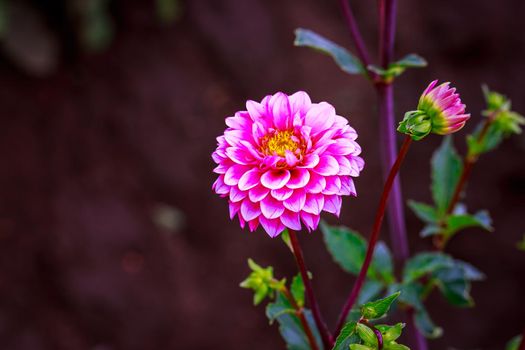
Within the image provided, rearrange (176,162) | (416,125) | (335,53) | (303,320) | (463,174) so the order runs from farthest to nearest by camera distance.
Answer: (176,162) → (463,174) → (335,53) → (303,320) → (416,125)

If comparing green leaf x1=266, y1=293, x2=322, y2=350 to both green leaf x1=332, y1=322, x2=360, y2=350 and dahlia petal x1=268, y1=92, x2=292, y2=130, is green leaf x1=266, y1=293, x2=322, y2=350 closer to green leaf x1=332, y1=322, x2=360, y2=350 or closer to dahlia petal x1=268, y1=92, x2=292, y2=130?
green leaf x1=332, y1=322, x2=360, y2=350

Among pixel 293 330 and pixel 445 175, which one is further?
pixel 445 175

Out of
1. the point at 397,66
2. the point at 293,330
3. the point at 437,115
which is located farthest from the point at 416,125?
the point at 293,330

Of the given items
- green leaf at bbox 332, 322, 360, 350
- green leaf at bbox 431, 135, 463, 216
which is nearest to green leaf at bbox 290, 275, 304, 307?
green leaf at bbox 332, 322, 360, 350

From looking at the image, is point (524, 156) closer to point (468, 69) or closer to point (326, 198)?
point (468, 69)

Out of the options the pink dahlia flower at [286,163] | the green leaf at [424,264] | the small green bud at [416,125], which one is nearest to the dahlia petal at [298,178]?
the pink dahlia flower at [286,163]

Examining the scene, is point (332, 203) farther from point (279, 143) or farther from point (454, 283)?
point (454, 283)

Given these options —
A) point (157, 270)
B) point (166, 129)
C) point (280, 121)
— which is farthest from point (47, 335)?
point (280, 121)
